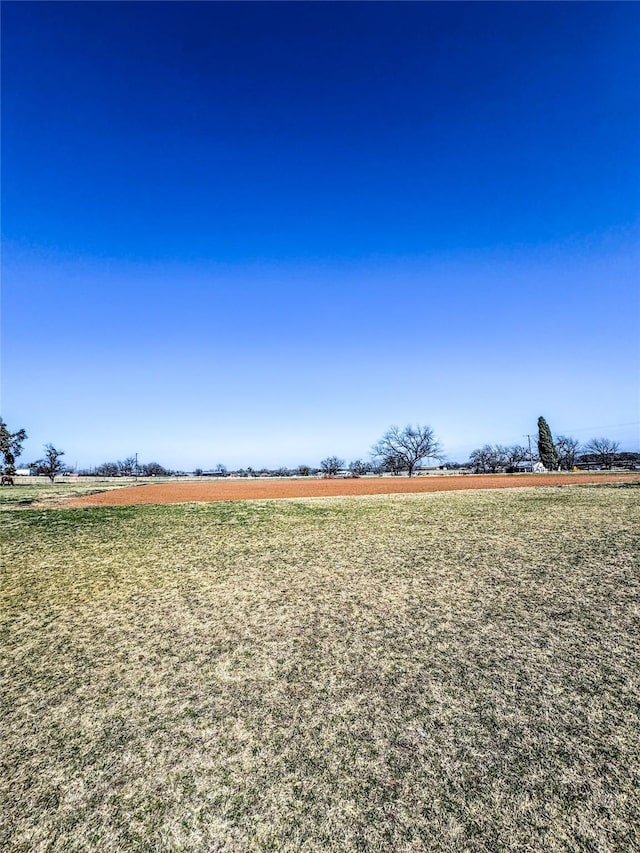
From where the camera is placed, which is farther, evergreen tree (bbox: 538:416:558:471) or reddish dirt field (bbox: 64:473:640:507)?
evergreen tree (bbox: 538:416:558:471)

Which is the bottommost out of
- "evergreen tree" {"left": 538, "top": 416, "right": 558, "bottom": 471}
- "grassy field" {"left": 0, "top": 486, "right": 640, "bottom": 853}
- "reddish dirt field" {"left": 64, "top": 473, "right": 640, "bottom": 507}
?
"grassy field" {"left": 0, "top": 486, "right": 640, "bottom": 853}

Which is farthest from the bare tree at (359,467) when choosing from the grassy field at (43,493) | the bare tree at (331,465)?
the grassy field at (43,493)

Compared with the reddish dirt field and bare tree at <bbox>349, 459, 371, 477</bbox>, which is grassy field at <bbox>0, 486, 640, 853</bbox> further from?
bare tree at <bbox>349, 459, 371, 477</bbox>

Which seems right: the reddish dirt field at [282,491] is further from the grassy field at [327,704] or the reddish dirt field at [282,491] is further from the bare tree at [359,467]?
the bare tree at [359,467]

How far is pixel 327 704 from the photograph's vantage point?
464 cm

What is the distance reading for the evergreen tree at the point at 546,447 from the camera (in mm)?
81062

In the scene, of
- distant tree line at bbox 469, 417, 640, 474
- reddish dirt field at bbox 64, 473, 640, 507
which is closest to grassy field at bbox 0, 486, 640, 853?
reddish dirt field at bbox 64, 473, 640, 507

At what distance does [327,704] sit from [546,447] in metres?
89.9

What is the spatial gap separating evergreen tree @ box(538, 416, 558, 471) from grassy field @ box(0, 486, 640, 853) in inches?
3173

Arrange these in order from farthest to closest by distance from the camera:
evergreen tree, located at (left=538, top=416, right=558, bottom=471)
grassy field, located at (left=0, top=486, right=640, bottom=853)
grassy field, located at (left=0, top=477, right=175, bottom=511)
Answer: evergreen tree, located at (left=538, top=416, right=558, bottom=471), grassy field, located at (left=0, top=477, right=175, bottom=511), grassy field, located at (left=0, top=486, right=640, bottom=853)

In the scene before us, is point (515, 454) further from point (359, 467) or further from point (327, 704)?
point (327, 704)

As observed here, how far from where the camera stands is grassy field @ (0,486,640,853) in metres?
3.27

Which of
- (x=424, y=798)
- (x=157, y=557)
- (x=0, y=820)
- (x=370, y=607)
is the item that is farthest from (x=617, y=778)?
(x=157, y=557)

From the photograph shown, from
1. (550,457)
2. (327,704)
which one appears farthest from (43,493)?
(550,457)
